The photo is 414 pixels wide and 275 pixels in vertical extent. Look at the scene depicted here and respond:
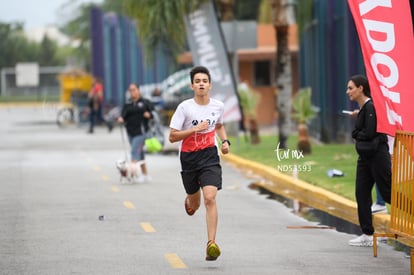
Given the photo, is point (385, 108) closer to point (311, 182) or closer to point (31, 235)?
point (31, 235)

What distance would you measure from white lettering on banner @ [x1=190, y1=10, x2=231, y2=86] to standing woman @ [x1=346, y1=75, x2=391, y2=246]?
643 inches

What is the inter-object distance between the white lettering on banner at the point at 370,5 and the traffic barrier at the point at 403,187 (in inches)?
49.2

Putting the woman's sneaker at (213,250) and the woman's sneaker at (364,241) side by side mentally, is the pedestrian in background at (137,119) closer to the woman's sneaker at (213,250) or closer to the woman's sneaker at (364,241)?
the woman's sneaker at (364,241)

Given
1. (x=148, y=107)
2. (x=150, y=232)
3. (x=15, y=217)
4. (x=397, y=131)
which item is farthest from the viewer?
(x=148, y=107)

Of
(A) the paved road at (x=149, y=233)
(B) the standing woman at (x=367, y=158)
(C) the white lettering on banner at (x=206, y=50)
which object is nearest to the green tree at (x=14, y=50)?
(C) the white lettering on banner at (x=206, y=50)

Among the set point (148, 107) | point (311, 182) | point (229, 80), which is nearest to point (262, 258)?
point (311, 182)

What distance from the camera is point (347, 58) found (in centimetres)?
3047

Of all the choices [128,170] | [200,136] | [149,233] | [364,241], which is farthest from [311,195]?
[200,136]

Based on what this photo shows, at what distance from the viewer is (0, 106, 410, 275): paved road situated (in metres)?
11.7

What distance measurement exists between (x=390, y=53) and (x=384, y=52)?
70mm

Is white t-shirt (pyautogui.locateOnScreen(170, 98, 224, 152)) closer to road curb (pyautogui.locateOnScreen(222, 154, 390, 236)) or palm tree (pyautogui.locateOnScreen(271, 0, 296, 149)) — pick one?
road curb (pyautogui.locateOnScreen(222, 154, 390, 236))

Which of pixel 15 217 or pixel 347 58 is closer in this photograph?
pixel 15 217

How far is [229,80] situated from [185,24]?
5.83 ft

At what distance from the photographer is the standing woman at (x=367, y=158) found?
42.2 ft
